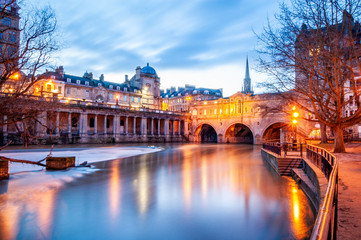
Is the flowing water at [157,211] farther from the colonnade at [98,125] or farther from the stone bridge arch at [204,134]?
the stone bridge arch at [204,134]

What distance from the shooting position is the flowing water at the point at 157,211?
24.2 ft

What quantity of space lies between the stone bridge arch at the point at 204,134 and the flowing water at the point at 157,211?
56.8 metres

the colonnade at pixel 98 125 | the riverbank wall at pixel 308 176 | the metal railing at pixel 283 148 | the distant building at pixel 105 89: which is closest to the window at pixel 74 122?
the colonnade at pixel 98 125

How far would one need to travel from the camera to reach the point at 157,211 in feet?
30.3

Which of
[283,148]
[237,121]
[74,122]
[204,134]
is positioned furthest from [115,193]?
[204,134]

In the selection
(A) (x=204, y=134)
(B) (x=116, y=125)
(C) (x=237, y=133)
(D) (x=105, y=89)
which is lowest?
(A) (x=204, y=134)

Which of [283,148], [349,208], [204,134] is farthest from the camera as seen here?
[204,134]

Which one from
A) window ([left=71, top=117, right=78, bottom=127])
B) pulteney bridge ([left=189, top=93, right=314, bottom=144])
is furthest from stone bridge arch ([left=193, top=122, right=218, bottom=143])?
window ([left=71, top=117, right=78, bottom=127])

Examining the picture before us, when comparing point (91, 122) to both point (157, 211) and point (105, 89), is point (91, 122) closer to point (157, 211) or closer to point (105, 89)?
point (105, 89)

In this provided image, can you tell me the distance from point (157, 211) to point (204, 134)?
218 ft

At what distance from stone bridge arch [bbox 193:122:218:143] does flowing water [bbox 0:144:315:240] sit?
56830 millimetres

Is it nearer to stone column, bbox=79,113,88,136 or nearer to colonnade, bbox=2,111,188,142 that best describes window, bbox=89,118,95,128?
colonnade, bbox=2,111,188,142

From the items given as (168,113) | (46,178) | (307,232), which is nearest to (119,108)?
(168,113)

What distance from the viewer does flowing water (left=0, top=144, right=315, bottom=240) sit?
7.36m
